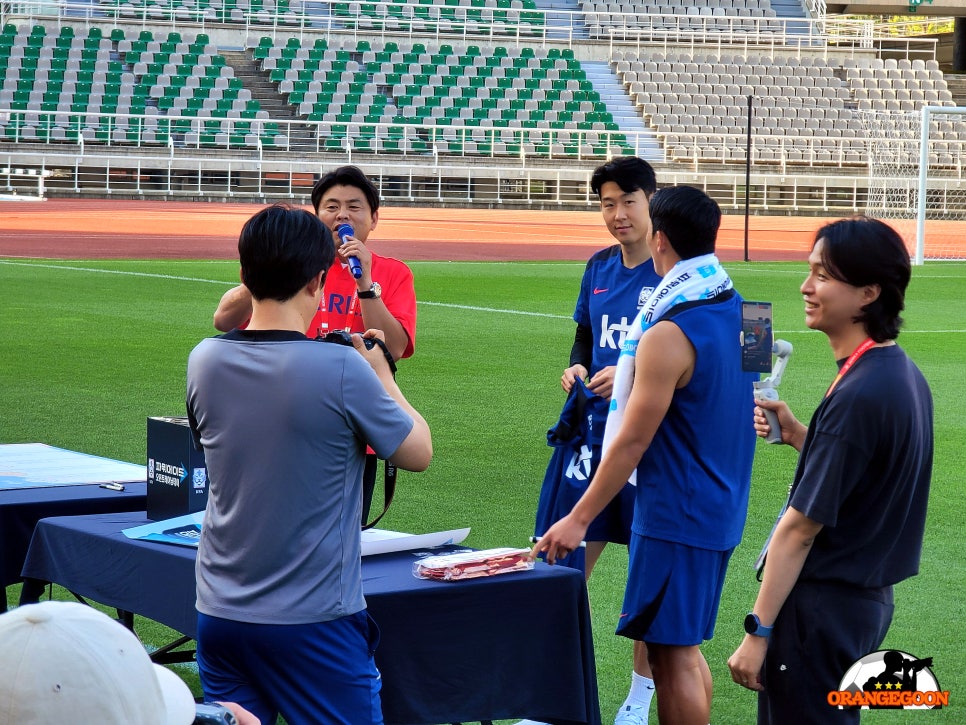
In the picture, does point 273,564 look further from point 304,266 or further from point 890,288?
point 890,288

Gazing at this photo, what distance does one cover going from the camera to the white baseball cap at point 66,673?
1.44m

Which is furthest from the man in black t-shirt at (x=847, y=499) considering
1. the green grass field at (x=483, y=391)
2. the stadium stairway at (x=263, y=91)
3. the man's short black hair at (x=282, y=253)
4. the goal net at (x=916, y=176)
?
the stadium stairway at (x=263, y=91)

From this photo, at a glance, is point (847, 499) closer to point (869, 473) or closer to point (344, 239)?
point (869, 473)

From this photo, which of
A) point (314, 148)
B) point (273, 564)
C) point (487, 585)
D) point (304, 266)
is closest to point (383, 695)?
point (487, 585)

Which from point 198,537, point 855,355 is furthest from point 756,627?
point 198,537

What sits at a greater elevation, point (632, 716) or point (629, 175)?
point (629, 175)

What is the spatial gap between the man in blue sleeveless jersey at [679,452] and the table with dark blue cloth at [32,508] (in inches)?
59.9

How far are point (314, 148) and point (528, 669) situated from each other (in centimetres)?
3498

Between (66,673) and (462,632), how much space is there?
6.23 feet

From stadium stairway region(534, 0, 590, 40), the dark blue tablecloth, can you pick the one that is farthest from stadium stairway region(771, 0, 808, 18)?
the dark blue tablecloth

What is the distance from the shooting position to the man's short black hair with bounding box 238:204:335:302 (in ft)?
8.99

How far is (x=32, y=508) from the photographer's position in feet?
13.6

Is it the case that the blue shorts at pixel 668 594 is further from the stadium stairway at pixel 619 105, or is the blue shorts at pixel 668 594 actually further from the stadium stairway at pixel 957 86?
the stadium stairway at pixel 957 86

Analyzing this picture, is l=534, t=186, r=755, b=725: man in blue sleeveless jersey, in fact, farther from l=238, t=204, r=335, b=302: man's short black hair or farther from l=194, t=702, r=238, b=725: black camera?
l=194, t=702, r=238, b=725: black camera
